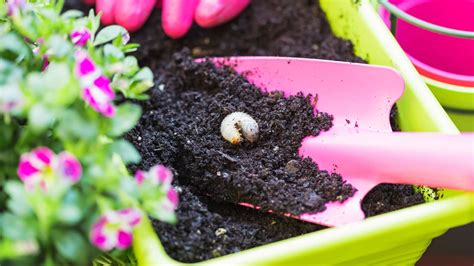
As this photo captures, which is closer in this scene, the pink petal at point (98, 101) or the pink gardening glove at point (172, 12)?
the pink petal at point (98, 101)

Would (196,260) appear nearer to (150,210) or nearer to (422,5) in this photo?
(150,210)

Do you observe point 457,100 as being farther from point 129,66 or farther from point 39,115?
point 39,115

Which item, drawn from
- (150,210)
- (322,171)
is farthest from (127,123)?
(322,171)

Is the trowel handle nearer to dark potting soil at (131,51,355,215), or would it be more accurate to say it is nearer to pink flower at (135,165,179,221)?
dark potting soil at (131,51,355,215)

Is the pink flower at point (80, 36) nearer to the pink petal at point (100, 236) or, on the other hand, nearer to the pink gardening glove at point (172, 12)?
the pink petal at point (100, 236)

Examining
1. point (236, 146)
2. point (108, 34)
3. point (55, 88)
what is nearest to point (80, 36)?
point (108, 34)

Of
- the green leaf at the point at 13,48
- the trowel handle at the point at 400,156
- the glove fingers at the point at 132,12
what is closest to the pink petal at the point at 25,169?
the green leaf at the point at 13,48

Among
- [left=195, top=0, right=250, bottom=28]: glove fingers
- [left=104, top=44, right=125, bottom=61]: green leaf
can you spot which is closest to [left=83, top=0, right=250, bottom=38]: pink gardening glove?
[left=195, top=0, right=250, bottom=28]: glove fingers
